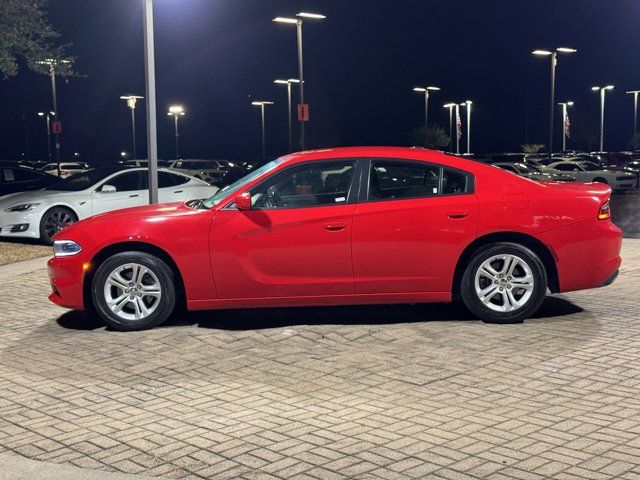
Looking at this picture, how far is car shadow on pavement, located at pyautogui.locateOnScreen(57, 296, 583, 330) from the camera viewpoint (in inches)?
334

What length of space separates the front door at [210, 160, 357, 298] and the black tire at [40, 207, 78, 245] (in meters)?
8.59

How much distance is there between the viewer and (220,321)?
28.2 feet

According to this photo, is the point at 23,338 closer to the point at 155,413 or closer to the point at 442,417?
the point at 155,413

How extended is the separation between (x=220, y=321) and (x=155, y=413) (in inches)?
115

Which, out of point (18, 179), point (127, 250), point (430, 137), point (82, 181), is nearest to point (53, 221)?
point (82, 181)

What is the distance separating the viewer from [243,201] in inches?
318

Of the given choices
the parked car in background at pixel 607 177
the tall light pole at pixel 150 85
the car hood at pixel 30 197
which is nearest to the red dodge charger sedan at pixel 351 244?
the tall light pole at pixel 150 85

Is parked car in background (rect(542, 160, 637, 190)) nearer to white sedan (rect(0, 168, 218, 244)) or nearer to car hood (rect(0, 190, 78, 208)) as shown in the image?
white sedan (rect(0, 168, 218, 244))

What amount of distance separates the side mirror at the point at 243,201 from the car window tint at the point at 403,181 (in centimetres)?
111

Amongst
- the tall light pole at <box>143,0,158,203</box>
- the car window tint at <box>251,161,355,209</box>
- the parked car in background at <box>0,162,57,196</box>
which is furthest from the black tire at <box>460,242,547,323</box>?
the parked car in background at <box>0,162,57,196</box>

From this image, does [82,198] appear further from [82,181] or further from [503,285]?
[503,285]

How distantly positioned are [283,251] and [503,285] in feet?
6.66

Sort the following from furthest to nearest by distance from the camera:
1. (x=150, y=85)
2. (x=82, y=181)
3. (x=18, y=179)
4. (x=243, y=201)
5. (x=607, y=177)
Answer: (x=607, y=177) < (x=18, y=179) < (x=82, y=181) < (x=150, y=85) < (x=243, y=201)

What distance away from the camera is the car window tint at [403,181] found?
8328mm
